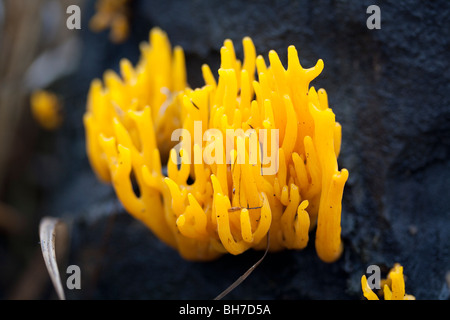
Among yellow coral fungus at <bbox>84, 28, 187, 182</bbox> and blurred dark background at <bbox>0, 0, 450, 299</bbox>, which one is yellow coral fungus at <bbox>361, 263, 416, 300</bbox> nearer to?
blurred dark background at <bbox>0, 0, 450, 299</bbox>

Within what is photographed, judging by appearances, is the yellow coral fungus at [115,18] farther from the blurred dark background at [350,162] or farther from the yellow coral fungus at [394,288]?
the yellow coral fungus at [394,288]

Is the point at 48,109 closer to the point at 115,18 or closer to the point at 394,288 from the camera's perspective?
the point at 115,18

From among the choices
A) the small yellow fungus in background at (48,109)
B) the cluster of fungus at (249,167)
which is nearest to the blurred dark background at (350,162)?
the cluster of fungus at (249,167)

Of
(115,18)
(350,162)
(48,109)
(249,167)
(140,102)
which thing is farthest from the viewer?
(48,109)

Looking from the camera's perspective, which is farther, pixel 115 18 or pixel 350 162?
pixel 115 18

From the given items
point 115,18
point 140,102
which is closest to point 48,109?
point 115,18

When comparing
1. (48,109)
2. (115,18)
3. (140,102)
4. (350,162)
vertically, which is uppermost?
(115,18)
